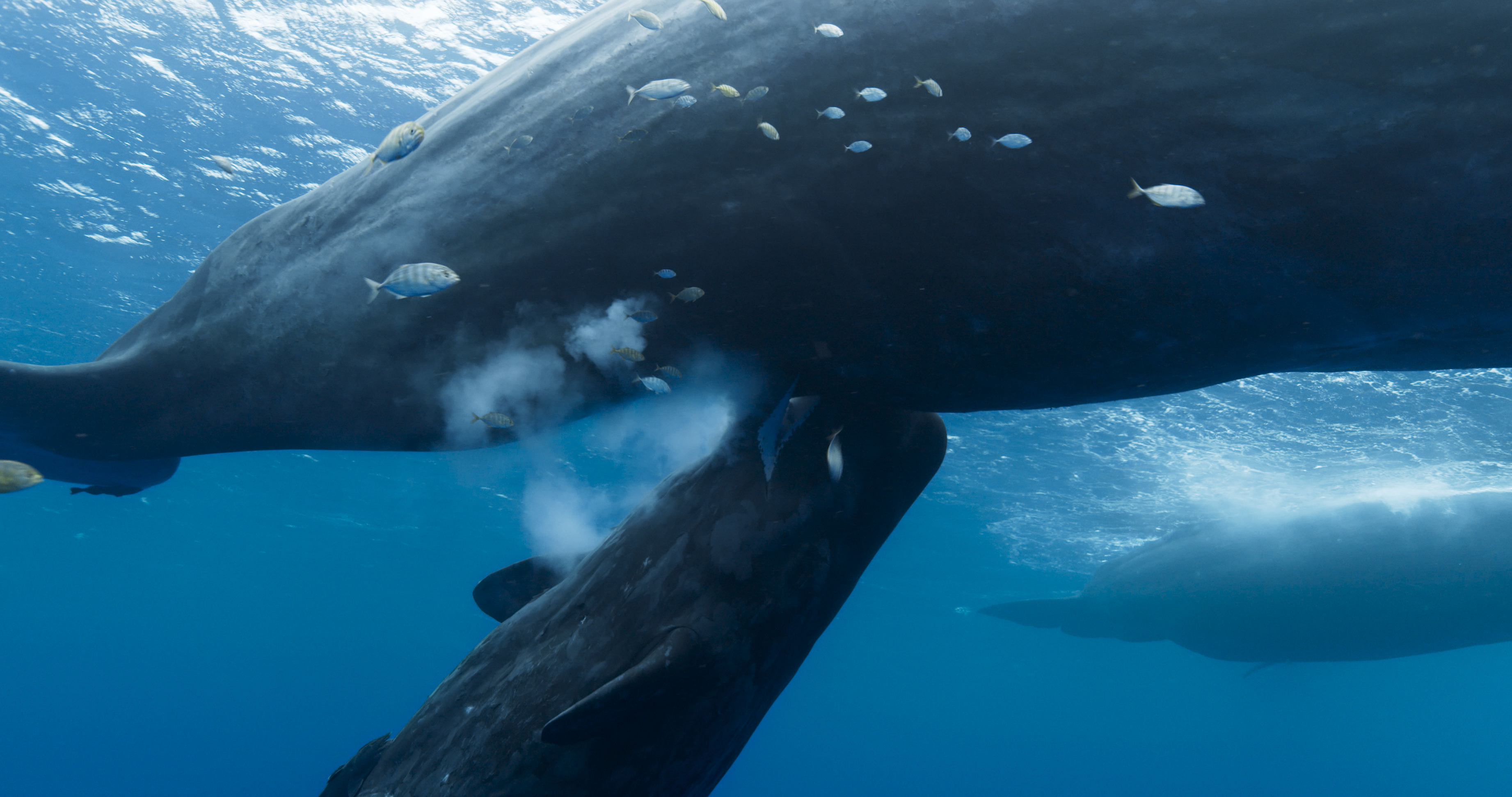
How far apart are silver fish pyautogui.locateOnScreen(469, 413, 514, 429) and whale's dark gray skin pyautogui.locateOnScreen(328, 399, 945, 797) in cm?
78

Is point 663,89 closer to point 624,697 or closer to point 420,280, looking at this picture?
point 420,280

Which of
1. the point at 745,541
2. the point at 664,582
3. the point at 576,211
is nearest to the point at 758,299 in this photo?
the point at 576,211

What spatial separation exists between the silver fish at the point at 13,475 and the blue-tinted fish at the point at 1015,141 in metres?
5.21

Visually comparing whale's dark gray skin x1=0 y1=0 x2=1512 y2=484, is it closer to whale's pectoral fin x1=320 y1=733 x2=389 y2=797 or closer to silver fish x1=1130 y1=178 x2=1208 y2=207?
silver fish x1=1130 y1=178 x2=1208 y2=207

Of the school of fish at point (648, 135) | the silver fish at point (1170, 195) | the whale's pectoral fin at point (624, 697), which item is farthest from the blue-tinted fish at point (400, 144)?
the silver fish at point (1170, 195)

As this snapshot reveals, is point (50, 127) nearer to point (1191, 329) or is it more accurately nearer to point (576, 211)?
point (576, 211)

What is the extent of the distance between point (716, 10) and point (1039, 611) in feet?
81.7

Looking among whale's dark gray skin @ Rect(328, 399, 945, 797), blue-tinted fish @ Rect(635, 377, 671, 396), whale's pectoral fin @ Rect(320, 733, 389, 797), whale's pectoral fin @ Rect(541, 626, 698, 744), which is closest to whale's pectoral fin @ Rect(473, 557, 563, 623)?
whale's dark gray skin @ Rect(328, 399, 945, 797)

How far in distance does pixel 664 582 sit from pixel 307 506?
4633 cm

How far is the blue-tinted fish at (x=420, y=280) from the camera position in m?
3.09

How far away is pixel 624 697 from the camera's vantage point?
2709mm

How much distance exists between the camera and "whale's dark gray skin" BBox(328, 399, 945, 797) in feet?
9.24

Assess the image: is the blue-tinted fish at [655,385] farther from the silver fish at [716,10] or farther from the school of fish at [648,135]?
the silver fish at [716,10]

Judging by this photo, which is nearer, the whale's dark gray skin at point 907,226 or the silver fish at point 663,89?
the whale's dark gray skin at point 907,226
